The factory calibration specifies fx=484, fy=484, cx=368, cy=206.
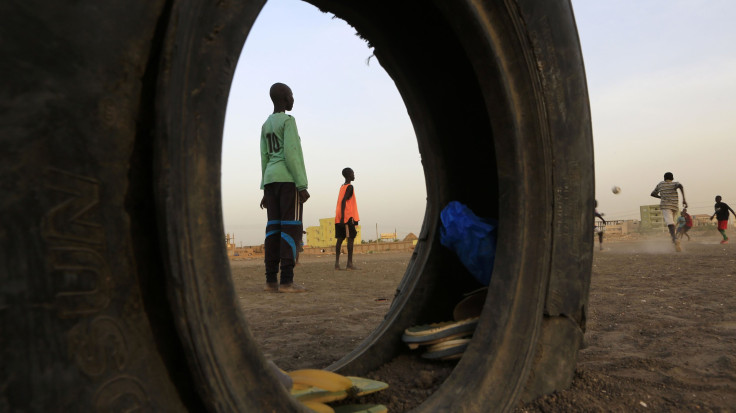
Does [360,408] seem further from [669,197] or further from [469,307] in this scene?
[669,197]

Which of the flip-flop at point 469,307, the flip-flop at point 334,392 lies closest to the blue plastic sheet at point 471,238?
the flip-flop at point 469,307

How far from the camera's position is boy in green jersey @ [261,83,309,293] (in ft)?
16.8

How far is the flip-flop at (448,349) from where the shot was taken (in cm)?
166

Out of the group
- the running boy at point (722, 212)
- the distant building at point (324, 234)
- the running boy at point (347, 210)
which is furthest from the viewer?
the distant building at point (324, 234)

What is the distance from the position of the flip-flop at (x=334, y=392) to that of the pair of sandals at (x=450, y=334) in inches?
11.2

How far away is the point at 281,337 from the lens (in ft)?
9.59

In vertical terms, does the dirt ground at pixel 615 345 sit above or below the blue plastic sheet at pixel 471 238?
below

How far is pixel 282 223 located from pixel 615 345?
3584 mm

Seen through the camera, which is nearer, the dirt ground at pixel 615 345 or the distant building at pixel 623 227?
the dirt ground at pixel 615 345

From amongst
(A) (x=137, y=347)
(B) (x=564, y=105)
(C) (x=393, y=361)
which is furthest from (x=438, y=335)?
Answer: (A) (x=137, y=347)

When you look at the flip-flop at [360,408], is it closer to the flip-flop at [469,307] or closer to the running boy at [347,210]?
the flip-flop at [469,307]

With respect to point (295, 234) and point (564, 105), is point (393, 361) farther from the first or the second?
point (295, 234)

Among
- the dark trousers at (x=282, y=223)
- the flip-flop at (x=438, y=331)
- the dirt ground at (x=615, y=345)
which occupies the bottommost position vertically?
the dirt ground at (x=615, y=345)

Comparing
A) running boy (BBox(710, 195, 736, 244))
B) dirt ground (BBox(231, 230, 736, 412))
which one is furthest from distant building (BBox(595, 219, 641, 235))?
dirt ground (BBox(231, 230, 736, 412))
